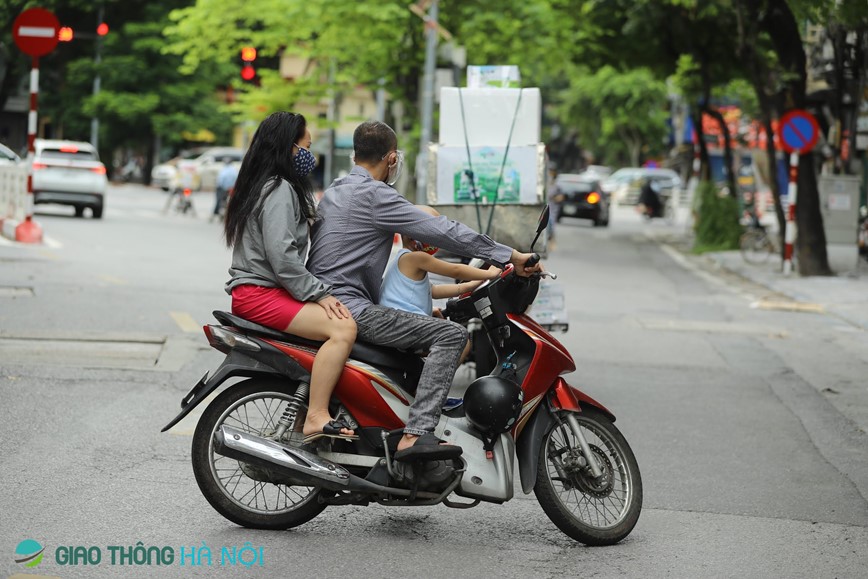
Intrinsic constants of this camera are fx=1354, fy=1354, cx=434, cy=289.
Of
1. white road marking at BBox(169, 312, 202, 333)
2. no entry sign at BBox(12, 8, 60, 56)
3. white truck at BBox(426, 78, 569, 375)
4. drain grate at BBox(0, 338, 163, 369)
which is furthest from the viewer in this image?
no entry sign at BBox(12, 8, 60, 56)

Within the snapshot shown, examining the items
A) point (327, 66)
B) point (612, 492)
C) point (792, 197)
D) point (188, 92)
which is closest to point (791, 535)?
point (612, 492)

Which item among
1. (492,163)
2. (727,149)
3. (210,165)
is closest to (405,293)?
(492,163)

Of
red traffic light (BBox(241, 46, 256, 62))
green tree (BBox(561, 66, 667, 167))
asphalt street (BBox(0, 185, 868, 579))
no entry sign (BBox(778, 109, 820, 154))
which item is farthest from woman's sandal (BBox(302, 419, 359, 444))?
green tree (BBox(561, 66, 667, 167))

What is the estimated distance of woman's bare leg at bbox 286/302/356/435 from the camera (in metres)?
5.39

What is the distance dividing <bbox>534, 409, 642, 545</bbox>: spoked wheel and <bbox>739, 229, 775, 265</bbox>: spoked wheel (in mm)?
20491

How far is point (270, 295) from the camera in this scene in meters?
5.56

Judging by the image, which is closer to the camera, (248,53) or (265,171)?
(265,171)

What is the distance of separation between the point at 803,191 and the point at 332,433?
1813cm

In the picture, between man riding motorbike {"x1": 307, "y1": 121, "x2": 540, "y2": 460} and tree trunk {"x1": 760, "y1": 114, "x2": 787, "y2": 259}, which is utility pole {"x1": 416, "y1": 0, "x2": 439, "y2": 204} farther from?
man riding motorbike {"x1": 307, "y1": 121, "x2": 540, "y2": 460}

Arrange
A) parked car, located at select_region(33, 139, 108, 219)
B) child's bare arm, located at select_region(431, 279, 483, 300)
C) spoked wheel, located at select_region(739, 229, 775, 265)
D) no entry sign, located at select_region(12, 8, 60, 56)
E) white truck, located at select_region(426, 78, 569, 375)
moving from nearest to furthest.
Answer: child's bare arm, located at select_region(431, 279, 483, 300) → white truck, located at select_region(426, 78, 569, 375) → no entry sign, located at select_region(12, 8, 60, 56) → spoked wheel, located at select_region(739, 229, 775, 265) → parked car, located at select_region(33, 139, 108, 219)

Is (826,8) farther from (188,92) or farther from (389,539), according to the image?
(188,92)

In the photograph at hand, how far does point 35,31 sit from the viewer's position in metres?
18.6

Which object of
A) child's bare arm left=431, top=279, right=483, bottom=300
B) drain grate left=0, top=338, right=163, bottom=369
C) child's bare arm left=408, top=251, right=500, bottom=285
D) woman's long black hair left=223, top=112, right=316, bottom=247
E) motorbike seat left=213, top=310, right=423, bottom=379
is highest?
woman's long black hair left=223, top=112, right=316, bottom=247

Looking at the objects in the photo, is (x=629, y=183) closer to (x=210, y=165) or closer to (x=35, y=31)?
(x=210, y=165)
